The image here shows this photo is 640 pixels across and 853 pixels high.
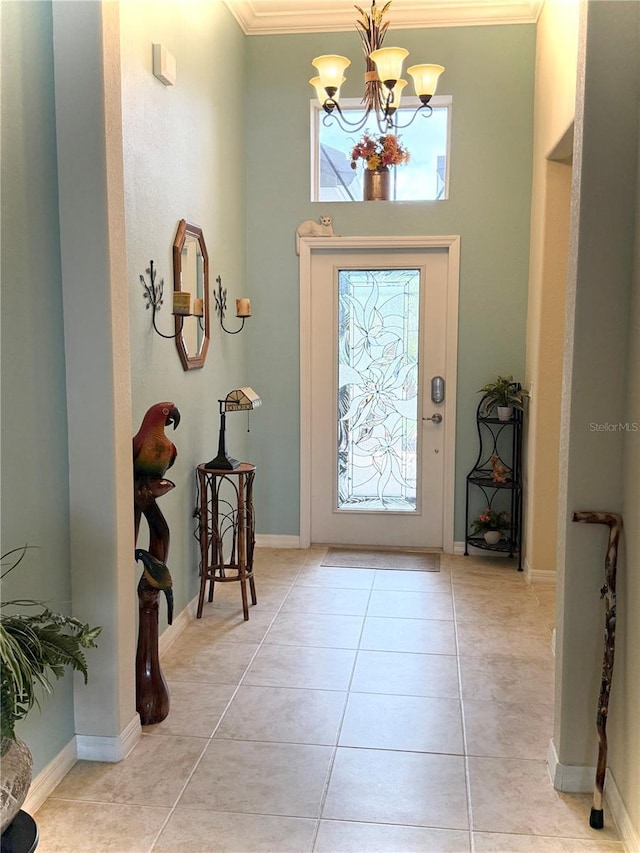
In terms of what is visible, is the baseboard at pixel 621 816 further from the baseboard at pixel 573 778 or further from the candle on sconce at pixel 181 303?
the candle on sconce at pixel 181 303

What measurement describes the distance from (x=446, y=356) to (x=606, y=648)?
285cm

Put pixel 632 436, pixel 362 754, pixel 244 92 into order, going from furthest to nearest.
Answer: pixel 244 92, pixel 362 754, pixel 632 436

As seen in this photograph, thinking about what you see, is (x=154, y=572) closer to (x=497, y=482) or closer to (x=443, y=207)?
(x=497, y=482)

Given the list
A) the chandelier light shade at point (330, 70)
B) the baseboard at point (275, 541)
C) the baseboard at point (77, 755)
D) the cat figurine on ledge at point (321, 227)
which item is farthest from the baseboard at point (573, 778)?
the cat figurine on ledge at point (321, 227)

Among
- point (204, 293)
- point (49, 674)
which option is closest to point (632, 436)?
point (49, 674)

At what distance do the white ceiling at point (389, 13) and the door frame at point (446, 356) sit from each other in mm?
1260

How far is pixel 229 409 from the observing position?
3.92 metres

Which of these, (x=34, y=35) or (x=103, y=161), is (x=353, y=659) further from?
(x=34, y=35)

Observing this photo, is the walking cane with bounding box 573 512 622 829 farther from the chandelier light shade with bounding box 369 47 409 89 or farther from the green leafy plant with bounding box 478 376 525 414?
the green leafy plant with bounding box 478 376 525 414

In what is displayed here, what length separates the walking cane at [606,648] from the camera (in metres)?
2.16

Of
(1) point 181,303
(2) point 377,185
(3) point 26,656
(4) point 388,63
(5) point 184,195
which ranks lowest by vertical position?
(3) point 26,656

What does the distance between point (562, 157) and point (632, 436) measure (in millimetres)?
2429

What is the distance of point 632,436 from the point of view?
2.13 meters

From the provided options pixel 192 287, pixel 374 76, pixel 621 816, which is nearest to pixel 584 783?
pixel 621 816
